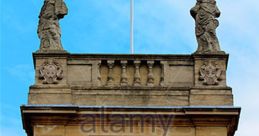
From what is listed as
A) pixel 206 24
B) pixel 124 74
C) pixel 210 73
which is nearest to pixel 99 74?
pixel 124 74

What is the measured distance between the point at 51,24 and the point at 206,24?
4.62 meters

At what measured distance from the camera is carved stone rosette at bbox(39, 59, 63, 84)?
32.1 m

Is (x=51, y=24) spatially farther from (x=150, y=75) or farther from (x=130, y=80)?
(x=150, y=75)

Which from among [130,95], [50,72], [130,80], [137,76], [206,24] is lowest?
[130,95]

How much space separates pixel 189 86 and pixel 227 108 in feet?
4.70

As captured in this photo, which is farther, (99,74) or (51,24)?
(51,24)

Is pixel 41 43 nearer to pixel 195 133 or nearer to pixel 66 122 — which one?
pixel 66 122

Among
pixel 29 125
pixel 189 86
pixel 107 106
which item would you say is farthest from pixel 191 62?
pixel 29 125

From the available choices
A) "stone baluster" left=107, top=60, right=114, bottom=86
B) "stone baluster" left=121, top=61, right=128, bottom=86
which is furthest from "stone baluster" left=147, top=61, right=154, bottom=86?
"stone baluster" left=107, top=60, right=114, bottom=86

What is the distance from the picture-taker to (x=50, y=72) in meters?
32.2

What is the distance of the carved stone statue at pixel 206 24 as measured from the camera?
3278 centimetres

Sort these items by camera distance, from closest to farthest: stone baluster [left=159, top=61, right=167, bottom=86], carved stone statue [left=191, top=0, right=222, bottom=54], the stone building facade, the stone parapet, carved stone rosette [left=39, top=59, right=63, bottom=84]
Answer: the stone building facade < the stone parapet < carved stone rosette [left=39, top=59, right=63, bottom=84] < stone baluster [left=159, top=61, right=167, bottom=86] < carved stone statue [left=191, top=0, right=222, bottom=54]

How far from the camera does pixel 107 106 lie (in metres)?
31.7

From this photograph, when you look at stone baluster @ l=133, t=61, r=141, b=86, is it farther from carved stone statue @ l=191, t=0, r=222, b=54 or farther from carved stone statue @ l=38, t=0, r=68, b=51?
carved stone statue @ l=38, t=0, r=68, b=51
